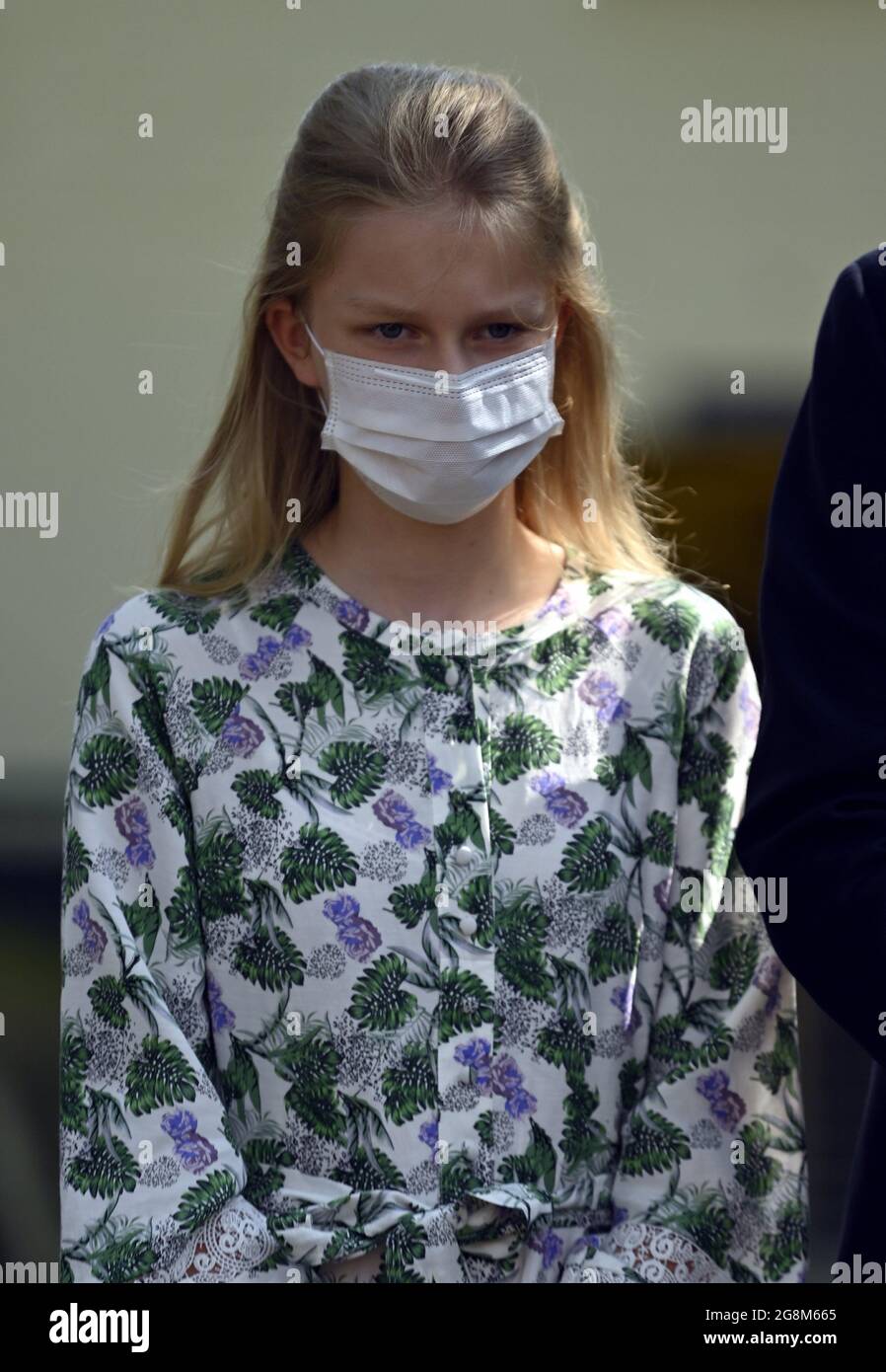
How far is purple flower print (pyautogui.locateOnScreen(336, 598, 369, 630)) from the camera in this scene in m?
2.28

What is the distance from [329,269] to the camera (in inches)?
88.1

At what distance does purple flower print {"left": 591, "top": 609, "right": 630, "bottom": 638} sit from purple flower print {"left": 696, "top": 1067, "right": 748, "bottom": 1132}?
547 millimetres

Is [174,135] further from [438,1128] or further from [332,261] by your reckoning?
[438,1128]

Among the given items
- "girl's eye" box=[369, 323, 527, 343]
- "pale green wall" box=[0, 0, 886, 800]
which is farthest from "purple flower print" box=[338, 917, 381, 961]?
"pale green wall" box=[0, 0, 886, 800]

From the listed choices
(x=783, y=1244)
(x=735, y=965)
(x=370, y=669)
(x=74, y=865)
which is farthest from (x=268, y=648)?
(x=783, y=1244)

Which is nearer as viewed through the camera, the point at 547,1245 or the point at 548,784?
the point at 547,1245

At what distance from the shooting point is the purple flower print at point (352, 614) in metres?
2.28

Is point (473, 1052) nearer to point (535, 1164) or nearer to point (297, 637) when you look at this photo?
point (535, 1164)

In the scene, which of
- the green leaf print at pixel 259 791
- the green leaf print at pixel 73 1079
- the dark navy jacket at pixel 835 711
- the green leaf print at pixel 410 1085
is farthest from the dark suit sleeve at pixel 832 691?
the green leaf print at pixel 73 1079

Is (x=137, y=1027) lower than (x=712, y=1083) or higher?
higher

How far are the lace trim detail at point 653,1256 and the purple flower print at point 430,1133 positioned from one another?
22 centimetres

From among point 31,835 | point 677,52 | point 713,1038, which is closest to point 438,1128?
point 713,1038

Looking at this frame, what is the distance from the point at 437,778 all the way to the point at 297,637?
258 mm

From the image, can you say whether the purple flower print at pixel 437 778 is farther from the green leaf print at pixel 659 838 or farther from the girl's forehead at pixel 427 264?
the girl's forehead at pixel 427 264
